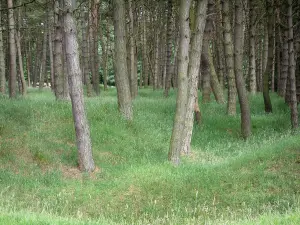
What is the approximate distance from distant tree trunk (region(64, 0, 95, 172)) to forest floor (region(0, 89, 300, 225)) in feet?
1.59

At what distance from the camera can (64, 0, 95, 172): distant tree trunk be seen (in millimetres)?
10719

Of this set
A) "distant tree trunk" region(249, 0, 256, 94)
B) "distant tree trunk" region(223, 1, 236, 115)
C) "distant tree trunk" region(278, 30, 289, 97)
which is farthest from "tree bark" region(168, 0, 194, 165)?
"distant tree trunk" region(249, 0, 256, 94)

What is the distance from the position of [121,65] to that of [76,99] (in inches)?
158

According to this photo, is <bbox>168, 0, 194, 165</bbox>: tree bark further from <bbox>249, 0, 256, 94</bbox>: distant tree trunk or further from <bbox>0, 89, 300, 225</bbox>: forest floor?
<bbox>249, 0, 256, 94</bbox>: distant tree trunk

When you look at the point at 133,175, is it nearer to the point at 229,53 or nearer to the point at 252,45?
the point at 229,53

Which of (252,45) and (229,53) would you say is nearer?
(229,53)

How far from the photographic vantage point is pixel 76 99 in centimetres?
1074

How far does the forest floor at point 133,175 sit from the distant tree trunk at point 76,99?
485mm

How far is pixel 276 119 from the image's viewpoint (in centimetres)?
1648

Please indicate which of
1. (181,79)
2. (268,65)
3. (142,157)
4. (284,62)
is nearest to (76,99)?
(142,157)

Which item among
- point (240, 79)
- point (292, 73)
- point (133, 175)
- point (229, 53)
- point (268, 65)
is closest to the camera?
point (133, 175)

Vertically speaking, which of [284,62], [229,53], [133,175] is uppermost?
[229,53]

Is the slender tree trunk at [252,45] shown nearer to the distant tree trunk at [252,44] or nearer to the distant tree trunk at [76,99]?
the distant tree trunk at [252,44]

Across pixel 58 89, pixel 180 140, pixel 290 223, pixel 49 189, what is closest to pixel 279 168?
pixel 180 140
